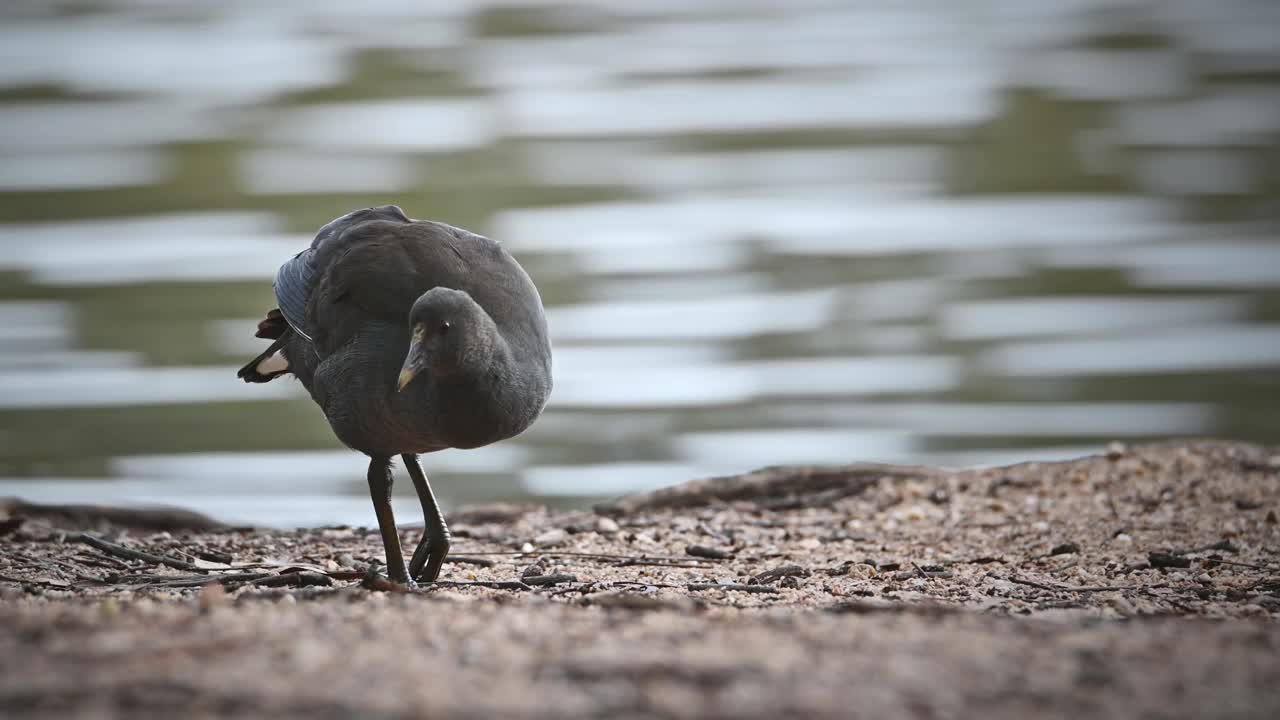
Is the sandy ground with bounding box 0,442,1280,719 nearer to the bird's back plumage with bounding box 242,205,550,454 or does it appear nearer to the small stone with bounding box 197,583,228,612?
the small stone with bounding box 197,583,228,612

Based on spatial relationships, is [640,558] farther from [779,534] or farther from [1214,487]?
[1214,487]

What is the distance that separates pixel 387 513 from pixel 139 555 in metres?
0.90

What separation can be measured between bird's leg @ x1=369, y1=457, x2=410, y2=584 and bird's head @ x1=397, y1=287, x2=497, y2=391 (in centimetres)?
69

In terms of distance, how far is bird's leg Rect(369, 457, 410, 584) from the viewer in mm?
4688

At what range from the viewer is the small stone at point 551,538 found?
5406 mm

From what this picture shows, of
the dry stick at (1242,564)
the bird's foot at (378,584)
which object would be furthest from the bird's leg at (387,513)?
the dry stick at (1242,564)

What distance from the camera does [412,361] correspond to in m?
4.18

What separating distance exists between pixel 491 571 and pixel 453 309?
1.14 metres

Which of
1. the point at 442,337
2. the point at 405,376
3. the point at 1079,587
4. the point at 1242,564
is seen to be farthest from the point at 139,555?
the point at 1242,564

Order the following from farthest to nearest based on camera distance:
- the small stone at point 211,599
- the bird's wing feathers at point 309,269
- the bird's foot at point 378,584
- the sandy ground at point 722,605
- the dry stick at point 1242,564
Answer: the bird's wing feathers at point 309,269, the dry stick at point 1242,564, the bird's foot at point 378,584, the small stone at point 211,599, the sandy ground at point 722,605

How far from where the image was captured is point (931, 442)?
418 inches

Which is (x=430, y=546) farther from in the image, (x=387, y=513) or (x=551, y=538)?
(x=551, y=538)

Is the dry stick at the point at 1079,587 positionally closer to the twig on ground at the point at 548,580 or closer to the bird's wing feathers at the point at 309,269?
the twig on ground at the point at 548,580

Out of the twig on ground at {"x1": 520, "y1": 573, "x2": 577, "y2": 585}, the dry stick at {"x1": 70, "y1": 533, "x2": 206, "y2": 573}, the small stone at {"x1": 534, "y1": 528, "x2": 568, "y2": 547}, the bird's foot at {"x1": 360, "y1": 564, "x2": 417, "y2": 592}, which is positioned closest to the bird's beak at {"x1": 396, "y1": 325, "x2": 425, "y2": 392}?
the bird's foot at {"x1": 360, "y1": 564, "x2": 417, "y2": 592}
